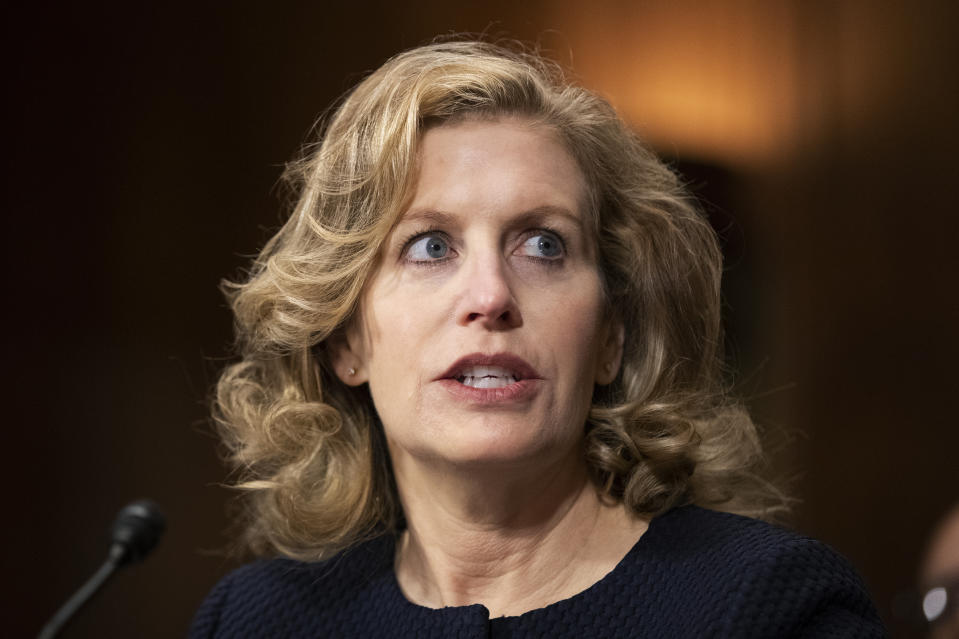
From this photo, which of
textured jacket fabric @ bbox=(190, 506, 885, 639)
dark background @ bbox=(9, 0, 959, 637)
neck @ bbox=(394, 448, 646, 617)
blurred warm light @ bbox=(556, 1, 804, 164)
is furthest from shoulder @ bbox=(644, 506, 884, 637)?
blurred warm light @ bbox=(556, 1, 804, 164)

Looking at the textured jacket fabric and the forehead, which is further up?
the forehead

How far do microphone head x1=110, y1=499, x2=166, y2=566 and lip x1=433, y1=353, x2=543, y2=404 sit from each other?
0.39 metres

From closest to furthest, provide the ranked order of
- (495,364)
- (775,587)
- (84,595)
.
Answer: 1. (84,595)
2. (775,587)
3. (495,364)

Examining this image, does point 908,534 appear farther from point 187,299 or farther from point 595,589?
point 187,299

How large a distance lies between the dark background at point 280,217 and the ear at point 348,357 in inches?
46.8

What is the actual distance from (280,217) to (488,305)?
1.32 m

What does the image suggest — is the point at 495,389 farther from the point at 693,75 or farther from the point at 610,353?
the point at 693,75

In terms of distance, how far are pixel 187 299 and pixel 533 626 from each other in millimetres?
1654

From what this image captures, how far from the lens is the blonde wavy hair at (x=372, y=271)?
166cm

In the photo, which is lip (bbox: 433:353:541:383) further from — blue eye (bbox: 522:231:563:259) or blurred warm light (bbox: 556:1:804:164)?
blurred warm light (bbox: 556:1:804:164)

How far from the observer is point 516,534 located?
1.64 meters

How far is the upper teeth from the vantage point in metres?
1.51

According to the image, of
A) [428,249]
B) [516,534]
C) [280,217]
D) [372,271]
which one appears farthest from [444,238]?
[280,217]

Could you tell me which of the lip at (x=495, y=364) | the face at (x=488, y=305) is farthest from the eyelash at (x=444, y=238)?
the lip at (x=495, y=364)
